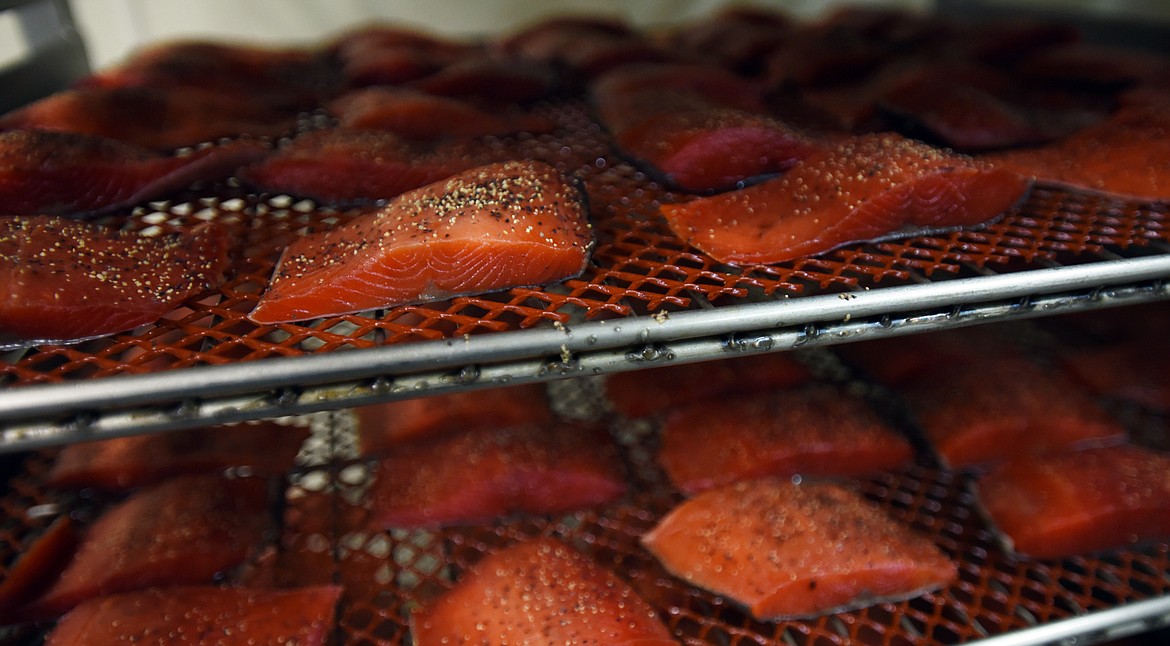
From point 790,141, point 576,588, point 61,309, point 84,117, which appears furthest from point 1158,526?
point 84,117

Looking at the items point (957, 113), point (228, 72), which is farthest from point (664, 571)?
point (228, 72)

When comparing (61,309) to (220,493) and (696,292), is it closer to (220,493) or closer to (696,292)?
(220,493)

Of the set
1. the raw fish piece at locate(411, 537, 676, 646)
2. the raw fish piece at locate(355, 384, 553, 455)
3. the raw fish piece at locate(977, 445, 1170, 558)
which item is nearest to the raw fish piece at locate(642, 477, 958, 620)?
the raw fish piece at locate(411, 537, 676, 646)

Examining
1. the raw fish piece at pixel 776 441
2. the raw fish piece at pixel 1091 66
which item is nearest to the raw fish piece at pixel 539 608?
the raw fish piece at pixel 776 441

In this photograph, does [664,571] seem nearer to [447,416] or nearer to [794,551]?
[794,551]

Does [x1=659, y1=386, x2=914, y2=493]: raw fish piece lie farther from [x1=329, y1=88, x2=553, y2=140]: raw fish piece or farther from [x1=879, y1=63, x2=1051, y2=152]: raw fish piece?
[x1=329, y1=88, x2=553, y2=140]: raw fish piece

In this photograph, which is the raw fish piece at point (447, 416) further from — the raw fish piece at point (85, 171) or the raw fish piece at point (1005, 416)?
the raw fish piece at point (1005, 416)
